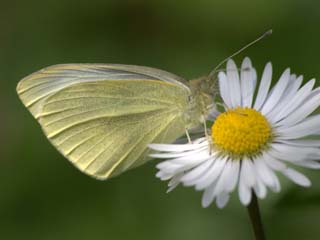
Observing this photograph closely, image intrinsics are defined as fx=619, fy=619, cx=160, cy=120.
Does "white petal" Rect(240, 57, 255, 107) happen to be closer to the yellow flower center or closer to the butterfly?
the butterfly

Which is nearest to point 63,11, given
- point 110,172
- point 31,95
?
point 31,95

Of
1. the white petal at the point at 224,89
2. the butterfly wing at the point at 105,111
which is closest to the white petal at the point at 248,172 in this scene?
the butterfly wing at the point at 105,111

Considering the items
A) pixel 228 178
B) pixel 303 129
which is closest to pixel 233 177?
pixel 228 178

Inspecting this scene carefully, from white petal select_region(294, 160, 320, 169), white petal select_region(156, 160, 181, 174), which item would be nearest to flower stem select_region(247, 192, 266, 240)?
white petal select_region(294, 160, 320, 169)

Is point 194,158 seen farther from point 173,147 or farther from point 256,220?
point 256,220

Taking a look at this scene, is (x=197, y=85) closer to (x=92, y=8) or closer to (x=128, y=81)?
(x=128, y=81)
